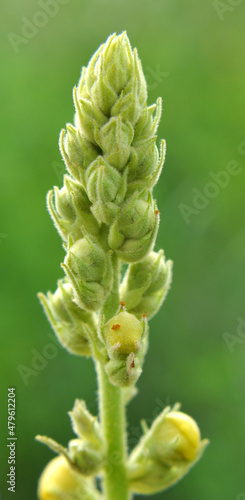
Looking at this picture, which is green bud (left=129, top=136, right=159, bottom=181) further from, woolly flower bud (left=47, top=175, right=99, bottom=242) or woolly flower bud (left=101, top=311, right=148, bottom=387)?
woolly flower bud (left=101, top=311, right=148, bottom=387)

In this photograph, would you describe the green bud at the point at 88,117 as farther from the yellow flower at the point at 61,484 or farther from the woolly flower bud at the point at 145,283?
the yellow flower at the point at 61,484

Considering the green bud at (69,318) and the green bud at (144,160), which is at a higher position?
the green bud at (144,160)

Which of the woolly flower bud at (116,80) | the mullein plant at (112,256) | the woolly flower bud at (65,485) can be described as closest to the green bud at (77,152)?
the mullein plant at (112,256)

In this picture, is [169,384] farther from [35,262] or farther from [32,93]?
[32,93]

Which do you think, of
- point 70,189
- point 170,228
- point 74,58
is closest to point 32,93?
point 74,58

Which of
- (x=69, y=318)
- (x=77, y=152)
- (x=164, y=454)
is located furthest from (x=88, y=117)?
(x=164, y=454)

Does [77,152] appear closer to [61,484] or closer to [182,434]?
[182,434]
